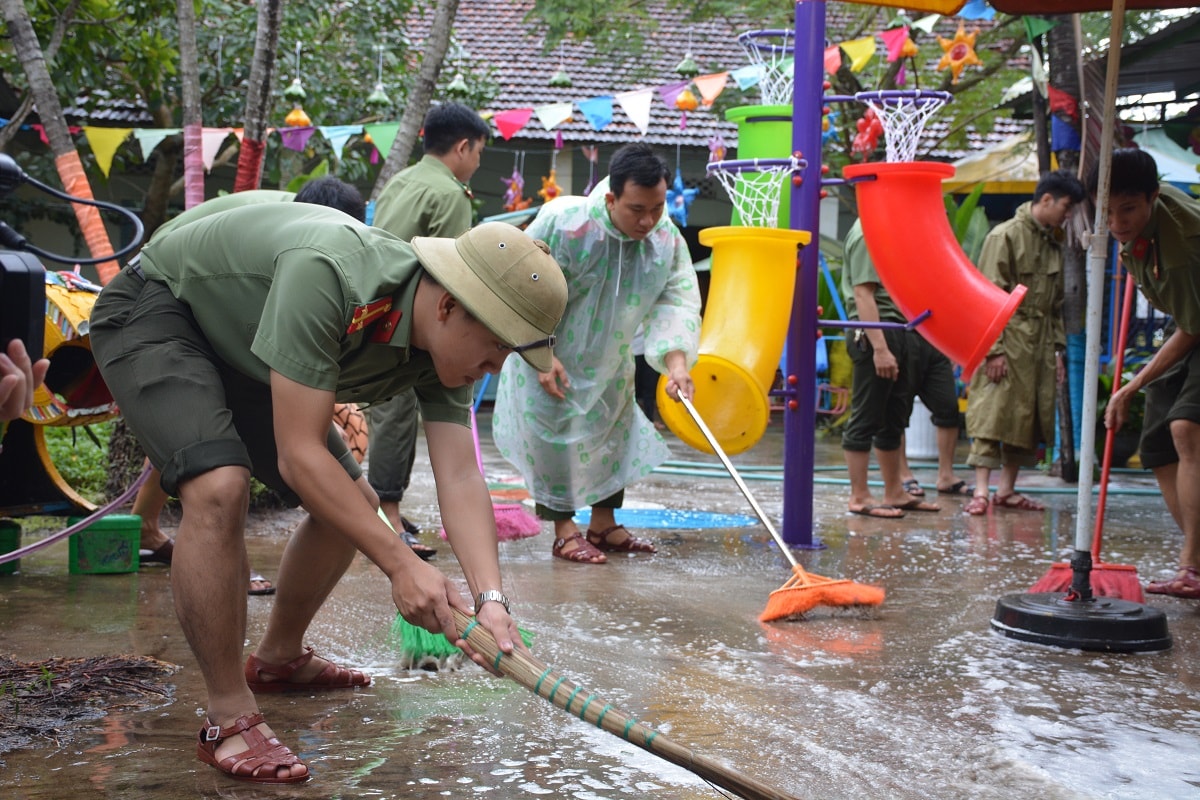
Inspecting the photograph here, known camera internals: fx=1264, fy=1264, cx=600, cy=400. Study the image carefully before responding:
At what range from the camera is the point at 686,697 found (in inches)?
129

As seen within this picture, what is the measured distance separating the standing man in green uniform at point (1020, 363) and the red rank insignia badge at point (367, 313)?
5.14 meters

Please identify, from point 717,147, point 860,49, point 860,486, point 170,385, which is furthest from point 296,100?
point 170,385

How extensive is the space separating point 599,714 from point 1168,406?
3.32 meters

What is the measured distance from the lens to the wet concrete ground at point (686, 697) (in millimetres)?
2656

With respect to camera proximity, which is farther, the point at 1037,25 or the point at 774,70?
the point at 1037,25

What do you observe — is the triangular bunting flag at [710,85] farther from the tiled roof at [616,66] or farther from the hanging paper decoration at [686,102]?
the tiled roof at [616,66]

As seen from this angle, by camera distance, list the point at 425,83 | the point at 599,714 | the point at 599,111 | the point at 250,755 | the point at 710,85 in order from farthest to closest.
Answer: the point at 599,111, the point at 710,85, the point at 425,83, the point at 250,755, the point at 599,714

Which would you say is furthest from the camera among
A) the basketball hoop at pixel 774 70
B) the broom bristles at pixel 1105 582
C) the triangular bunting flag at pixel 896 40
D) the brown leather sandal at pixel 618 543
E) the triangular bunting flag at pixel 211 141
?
the triangular bunting flag at pixel 896 40

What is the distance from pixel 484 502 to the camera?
9.37 feet

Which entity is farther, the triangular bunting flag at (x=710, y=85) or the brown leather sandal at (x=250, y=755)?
the triangular bunting flag at (x=710, y=85)

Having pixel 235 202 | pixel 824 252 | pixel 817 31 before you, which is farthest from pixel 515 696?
pixel 824 252

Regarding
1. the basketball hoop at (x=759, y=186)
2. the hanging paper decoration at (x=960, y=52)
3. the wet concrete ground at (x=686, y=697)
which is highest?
the hanging paper decoration at (x=960, y=52)

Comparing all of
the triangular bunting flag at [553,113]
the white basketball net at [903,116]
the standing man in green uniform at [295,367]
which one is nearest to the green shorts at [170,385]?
the standing man in green uniform at [295,367]

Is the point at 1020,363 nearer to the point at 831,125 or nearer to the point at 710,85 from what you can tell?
the point at 710,85
